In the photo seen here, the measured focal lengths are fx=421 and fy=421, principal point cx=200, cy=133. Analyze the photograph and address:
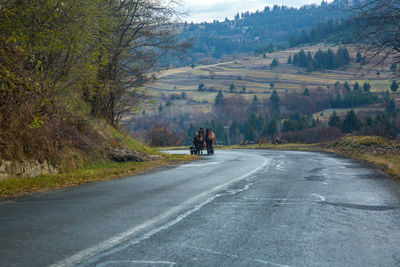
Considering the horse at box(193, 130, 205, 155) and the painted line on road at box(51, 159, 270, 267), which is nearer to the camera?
the painted line on road at box(51, 159, 270, 267)

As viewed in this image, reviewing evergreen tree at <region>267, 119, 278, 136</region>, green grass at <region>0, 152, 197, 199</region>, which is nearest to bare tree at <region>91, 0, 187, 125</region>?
green grass at <region>0, 152, 197, 199</region>

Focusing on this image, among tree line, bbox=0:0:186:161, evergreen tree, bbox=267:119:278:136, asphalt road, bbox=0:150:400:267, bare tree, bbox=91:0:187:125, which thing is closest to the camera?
asphalt road, bbox=0:150:400:267

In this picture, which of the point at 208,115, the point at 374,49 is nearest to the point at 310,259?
the point at 374,49

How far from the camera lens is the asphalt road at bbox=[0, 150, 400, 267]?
4410 mm

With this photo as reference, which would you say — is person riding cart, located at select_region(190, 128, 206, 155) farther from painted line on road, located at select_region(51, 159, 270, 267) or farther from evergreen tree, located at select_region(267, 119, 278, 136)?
evergreen tree, located at select_region(267, 119, 278, 136)

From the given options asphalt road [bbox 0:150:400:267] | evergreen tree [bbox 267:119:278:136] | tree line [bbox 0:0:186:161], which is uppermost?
tree line [bbox 0:0:186:161]

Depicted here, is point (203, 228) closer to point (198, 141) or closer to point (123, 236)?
point (123, 236)

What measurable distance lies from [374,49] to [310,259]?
44.5 ft

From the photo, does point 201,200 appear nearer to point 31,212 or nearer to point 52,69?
point 31,212

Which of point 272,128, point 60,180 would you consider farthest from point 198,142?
point 272,128

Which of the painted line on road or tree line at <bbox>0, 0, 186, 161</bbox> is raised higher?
tree line at <bbox>0, 0, 186, 161</bbox>

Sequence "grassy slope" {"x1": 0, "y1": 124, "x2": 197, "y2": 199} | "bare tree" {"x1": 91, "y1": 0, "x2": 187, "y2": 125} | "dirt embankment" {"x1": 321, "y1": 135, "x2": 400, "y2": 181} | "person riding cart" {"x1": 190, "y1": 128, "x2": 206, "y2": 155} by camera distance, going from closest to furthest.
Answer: "grassy slope" {"x1": 0, "y1": 124, "x2": 197, "y2": 199} → "bare tree" {"x1": 91, "y1": 0, "x2": 187, "y2": 125} → "dirt embankment" {"x1": 321, "y1": 135, "x2": 400, "y2": 181} → "person riding cart" {"x1": 190, "y1": 128, "x2": 206, "y2": 155}

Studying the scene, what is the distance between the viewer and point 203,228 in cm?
582

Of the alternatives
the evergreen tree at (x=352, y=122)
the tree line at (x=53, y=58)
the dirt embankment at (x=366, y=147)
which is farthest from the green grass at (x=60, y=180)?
the evergreen tree at (x=352, y=122)
